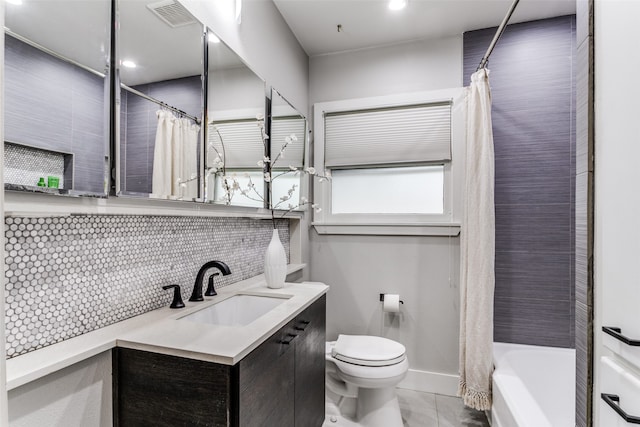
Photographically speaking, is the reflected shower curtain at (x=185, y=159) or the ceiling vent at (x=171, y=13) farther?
the reflected shower curtain at (x=185, y=159)

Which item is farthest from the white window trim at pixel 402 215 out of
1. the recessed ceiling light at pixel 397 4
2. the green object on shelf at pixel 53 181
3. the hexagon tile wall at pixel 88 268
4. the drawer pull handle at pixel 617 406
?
the green object on shelf at pixel 53 181

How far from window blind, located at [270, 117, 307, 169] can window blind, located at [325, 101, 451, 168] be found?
0.29m

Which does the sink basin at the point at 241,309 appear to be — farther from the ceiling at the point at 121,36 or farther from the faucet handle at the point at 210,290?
the ceiling at the point at 121,36

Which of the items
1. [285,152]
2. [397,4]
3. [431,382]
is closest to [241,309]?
[285,152]

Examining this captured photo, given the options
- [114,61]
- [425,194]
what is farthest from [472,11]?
[114,61]

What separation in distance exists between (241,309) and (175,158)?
796 millimetres

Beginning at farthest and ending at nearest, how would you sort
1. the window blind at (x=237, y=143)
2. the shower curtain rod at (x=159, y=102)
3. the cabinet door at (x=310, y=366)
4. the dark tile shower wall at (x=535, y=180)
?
the dark tile shower wall at (x=535, y=180)
the window blind at (x=237, y=143)
the cabinet door at (x=310, y=366)
the shower curtain rod at (x=159, y=102)

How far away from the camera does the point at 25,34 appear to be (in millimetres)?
819

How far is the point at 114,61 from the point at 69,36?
0.14 m

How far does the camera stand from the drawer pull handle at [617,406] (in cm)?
76

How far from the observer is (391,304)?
2453mm

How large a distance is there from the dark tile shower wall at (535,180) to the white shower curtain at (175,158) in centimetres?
209

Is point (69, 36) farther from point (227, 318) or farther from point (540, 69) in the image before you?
point (540, 69)

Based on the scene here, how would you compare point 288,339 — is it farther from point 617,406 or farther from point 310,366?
point 617,406
